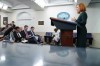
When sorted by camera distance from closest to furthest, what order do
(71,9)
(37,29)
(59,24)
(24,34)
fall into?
1. (59,24)
2. (24,34)
3. (71,9)
4. (37,29)

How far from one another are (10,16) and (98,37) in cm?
663

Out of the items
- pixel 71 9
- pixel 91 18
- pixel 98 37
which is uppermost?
pixel 71 9

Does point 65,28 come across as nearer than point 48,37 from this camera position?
Yes

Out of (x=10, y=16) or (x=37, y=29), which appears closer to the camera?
(x=37, y=29)

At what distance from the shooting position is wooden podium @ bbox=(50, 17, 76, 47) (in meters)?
2.82

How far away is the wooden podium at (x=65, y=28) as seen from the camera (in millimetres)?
2822

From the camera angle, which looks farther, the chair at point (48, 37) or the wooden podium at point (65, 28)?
the chair at point (48, 37)

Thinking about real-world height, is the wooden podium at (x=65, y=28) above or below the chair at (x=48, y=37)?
above

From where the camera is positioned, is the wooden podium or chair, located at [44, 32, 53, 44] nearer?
the wooden podium

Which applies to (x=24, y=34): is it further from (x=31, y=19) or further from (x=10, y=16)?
(x=10, y=16)

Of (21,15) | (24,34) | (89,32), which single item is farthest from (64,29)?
(21,15)

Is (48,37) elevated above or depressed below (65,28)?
below

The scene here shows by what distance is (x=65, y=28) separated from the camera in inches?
113

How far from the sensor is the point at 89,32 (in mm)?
9109
